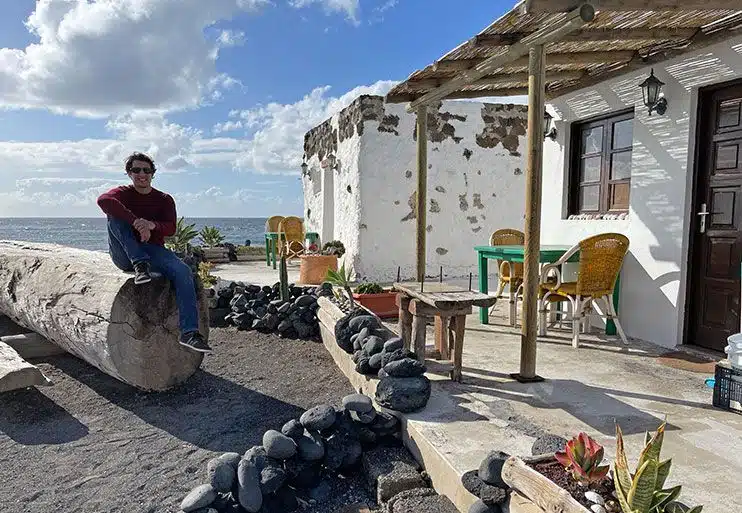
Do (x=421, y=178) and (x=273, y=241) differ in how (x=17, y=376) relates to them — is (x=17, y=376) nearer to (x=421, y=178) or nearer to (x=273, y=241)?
(x=421, y=178)

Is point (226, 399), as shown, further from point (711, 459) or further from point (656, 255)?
point (656, 255)

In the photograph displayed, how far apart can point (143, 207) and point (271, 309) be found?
2086mm

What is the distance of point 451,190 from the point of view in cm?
755

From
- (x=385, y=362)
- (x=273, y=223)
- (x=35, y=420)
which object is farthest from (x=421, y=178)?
(x=273, y=223)

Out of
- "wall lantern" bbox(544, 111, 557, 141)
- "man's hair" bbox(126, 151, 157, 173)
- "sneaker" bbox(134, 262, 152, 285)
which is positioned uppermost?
"wall lantern" bbox(544, 111, 557, 141)

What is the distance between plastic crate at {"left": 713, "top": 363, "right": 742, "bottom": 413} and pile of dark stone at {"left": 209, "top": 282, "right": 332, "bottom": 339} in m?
3.20

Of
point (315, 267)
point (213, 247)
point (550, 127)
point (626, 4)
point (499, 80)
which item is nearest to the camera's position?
point (626, 4)

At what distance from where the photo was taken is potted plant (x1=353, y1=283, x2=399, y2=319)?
193 inches

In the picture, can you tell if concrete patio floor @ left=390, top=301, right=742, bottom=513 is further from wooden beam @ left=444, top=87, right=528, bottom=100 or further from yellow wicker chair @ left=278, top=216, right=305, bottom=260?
yellow wicker chair @ left=278, top=216, right=305, bottom=260

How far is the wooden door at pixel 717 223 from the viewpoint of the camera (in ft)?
11.6

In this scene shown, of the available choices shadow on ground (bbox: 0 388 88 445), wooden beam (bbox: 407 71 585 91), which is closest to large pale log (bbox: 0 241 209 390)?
shadow on ground (bbox: 0 388 88 445)

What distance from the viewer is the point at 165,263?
3320 millimetres

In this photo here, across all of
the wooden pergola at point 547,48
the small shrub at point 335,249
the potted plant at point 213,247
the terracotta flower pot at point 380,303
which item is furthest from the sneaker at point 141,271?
the potted plant at point 213,247

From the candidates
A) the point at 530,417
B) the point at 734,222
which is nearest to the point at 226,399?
the point at 530,417
